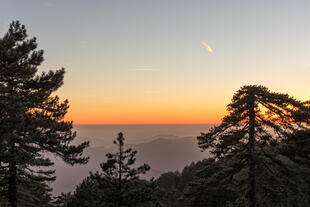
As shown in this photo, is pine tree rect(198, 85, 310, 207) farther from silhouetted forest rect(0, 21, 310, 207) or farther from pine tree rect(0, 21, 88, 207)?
pine tree rect(0, 21, 88, 207)

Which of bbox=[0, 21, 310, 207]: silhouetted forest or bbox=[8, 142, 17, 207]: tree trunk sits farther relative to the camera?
bbox=[8, 142, 17, 207]: tree trunk

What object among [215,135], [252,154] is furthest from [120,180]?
[252,154]

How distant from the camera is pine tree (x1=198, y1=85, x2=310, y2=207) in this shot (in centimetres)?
1256

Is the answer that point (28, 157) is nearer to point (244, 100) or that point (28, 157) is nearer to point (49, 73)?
point (49, 73)

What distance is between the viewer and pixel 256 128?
13047 mm

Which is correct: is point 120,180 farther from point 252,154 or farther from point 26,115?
point 252,154

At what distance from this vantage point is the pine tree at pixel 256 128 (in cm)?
1256

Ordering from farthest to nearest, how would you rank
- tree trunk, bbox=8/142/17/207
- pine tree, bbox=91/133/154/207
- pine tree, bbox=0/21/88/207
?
pine tree, bbox=91/133/154/207
tree trunk, bbox=8/142/17/207
pine tree, bbox=0/21/88/207

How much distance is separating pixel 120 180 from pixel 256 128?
10.7m

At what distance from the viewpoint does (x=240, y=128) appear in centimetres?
1335

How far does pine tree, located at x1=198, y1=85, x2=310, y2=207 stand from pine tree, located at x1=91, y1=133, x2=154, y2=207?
7273mm

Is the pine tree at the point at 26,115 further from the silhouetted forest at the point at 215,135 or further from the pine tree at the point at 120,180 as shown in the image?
the pine tree at the point at 120,180

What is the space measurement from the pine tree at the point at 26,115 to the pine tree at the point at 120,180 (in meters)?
2.60

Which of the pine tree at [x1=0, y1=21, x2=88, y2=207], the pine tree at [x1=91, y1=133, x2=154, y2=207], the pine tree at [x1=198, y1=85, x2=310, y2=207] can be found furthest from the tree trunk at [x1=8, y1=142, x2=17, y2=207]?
the pine tree at [x1=198, y1=85, x2=310, y2=207]
